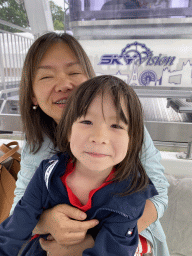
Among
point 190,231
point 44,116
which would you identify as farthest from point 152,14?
point 190,231

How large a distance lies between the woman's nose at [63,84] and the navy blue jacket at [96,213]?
0.83 ft

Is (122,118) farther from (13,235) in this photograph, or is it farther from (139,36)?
(139,36)

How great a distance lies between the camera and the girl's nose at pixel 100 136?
503 mm

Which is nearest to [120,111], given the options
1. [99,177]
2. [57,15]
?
[99,177]

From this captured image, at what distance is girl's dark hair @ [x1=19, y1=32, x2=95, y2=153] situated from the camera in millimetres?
775

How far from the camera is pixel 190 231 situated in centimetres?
110

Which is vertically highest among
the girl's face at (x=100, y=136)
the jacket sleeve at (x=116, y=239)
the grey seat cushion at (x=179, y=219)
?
the girl's face at (x=100, y=136)

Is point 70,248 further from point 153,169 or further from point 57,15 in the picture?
point 57,15

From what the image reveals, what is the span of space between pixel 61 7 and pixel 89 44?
0.34 meters

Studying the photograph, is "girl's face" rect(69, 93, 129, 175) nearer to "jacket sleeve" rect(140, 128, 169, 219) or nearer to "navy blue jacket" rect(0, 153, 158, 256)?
"navy blue jacket" rect(0, 153, 158, 256)

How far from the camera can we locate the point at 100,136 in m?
0.50

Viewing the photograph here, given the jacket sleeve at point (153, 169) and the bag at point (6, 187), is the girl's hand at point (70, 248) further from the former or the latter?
Result: the bag at point (6, 187)

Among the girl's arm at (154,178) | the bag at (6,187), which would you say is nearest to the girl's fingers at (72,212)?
the girl's arm at (154,178)

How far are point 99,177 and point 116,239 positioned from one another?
0.17m
